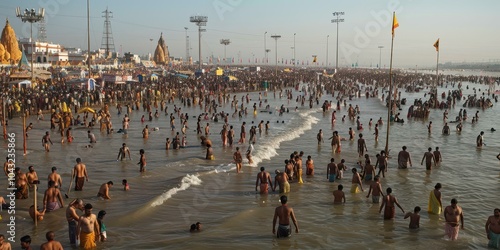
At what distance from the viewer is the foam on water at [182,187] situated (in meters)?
10.8

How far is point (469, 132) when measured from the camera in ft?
80.2

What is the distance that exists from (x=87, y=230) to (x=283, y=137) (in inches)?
593

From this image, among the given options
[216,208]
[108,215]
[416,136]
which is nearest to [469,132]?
[416,136]

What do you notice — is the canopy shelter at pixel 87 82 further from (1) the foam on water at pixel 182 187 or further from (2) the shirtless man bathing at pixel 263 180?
(2) the shirtless man bathing at pixel 263 180

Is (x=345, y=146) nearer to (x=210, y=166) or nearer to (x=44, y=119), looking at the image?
(x=210, y=166)

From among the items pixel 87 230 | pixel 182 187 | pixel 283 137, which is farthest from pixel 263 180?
pixel 283 137

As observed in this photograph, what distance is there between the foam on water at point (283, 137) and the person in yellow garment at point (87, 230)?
8.26m

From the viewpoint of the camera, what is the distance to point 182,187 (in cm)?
1221

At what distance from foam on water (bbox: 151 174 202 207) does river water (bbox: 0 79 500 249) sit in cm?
3

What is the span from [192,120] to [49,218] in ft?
60.2

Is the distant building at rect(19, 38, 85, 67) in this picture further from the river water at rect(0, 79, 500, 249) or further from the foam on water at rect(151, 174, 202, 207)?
the foam on water at rect(151, 174, 202, 207)

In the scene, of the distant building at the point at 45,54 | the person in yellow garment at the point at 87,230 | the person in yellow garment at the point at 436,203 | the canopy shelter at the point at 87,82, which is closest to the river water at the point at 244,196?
the person in yellow garment at the point at 436,203

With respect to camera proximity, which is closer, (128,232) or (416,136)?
(128,232)

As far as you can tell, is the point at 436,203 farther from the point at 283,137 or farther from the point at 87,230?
the point at 283,137
